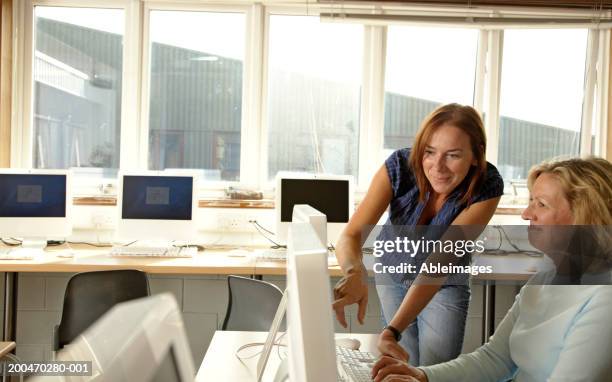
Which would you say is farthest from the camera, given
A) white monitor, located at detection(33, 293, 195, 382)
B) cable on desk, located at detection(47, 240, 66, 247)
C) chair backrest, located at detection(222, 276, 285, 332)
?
cable on desk, located at detection(47, 240, 66, 247)

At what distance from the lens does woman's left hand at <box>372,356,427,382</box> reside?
137 cm

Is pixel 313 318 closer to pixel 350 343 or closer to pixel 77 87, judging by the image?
pixel 350 343

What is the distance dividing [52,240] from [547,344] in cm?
345

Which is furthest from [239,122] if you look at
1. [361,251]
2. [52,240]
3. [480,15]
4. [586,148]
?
[361,251]

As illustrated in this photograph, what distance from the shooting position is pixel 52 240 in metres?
3.95

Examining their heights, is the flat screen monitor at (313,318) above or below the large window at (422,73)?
below

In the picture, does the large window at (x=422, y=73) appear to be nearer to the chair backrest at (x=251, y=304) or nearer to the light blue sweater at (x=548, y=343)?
the chair backrest at (x=251, y=304)

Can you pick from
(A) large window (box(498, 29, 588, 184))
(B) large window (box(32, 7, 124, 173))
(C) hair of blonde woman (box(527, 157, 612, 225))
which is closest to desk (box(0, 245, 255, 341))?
(B) large window (box(32, 7, 124, 173))

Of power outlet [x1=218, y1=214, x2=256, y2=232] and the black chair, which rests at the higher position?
power outlet [x1=218, y1=214, x2=256, y2=232]

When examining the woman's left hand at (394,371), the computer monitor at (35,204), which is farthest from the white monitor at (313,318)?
the computer monitor at (35,204)

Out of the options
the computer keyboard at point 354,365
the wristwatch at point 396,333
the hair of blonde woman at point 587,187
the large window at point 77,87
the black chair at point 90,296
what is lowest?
the black chair at point 90,296

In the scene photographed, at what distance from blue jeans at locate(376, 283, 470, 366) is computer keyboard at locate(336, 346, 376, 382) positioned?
107 mm

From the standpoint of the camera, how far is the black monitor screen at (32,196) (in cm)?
363

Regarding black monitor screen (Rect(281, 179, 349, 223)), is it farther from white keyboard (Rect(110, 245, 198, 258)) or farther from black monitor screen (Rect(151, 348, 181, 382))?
black monitor screen (Rect(151, 348, 181, 382))
